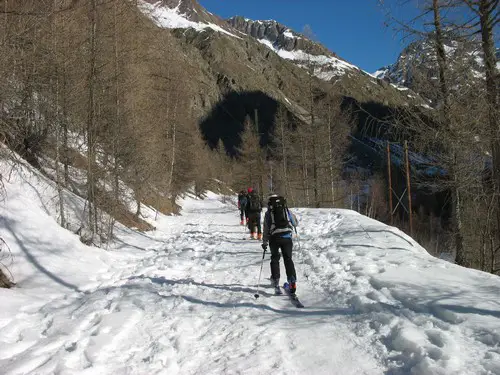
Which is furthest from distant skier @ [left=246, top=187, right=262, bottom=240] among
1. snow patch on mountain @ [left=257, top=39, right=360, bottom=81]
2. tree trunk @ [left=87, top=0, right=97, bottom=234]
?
snow patch on mountain @ [left=257, top=39, right=360, bottom=81]

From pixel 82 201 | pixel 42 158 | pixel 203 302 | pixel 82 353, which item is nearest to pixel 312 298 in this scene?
pixel 203 302

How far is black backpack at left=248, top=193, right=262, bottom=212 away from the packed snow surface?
4.18 metres

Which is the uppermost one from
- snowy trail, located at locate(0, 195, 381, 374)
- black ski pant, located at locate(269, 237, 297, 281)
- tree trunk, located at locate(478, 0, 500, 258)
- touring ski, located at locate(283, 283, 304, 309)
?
tree trunk, located at locate(478, 0, 500, 258)

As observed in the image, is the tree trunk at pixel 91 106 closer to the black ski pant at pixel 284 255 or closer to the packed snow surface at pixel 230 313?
the packed snow surface at pixel 230 313

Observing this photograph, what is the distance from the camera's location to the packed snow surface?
389 centimetres

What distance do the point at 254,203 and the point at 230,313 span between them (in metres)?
8.55

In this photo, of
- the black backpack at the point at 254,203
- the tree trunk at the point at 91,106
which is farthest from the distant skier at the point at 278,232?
the black backpack at the point at 254,203

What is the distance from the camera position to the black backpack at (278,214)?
21.3 ft

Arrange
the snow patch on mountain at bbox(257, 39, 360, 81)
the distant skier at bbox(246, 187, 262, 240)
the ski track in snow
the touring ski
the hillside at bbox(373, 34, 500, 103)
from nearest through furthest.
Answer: the ski track in snow, the touring ski, the hillside at bbox(373, 34, 500, 103), the distant skier at bbox(246, 187, 262, 240), the snow patch on mountain at bbox(257, 39, 360, 81)

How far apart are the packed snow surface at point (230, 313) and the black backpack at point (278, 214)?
1249 millimetres

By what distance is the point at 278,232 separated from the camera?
6.45 metres

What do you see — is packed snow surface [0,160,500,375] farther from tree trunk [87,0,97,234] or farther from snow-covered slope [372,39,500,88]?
snow-covered slope [372,39,500,88]

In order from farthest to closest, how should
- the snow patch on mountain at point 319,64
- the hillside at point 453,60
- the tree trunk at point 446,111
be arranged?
the snow patch on mountain at point 319,64 < the tree trunk at point 446,111 < the hillside at point 453,60

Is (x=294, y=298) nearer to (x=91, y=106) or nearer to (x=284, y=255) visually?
(x=284, y=255)
